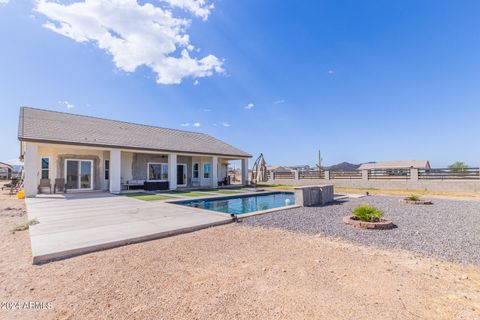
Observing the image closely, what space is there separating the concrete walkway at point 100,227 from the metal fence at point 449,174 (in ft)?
63.0

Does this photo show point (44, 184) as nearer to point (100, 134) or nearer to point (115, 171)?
point (115, 171)

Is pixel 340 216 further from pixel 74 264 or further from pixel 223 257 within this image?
pixel 74 264

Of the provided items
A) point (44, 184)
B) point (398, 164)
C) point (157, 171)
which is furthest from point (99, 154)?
point (398, 164)

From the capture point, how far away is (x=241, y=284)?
129 inches

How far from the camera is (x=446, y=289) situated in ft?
10.2

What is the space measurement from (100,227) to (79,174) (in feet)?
41.9

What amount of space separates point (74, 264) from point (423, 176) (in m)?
23.4

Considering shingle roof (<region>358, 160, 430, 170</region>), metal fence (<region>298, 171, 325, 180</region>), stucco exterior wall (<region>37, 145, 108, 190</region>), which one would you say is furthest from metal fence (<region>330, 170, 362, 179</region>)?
shingle roof (<region>358, 160, 430, 170</region>)

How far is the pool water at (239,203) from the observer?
434 inches

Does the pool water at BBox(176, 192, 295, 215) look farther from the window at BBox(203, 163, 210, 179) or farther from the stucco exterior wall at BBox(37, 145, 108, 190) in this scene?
the stucco exterior wall at BBox(37, 145, 108, 190)

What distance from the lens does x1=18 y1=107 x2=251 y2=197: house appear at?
44.3ft

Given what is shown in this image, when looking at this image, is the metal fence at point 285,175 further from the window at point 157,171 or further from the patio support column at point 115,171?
the patio support column at point 115,171

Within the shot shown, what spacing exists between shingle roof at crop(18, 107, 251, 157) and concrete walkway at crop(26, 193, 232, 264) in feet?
21.9

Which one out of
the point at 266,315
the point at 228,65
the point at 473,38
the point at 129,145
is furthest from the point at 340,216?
the point at 228,65
